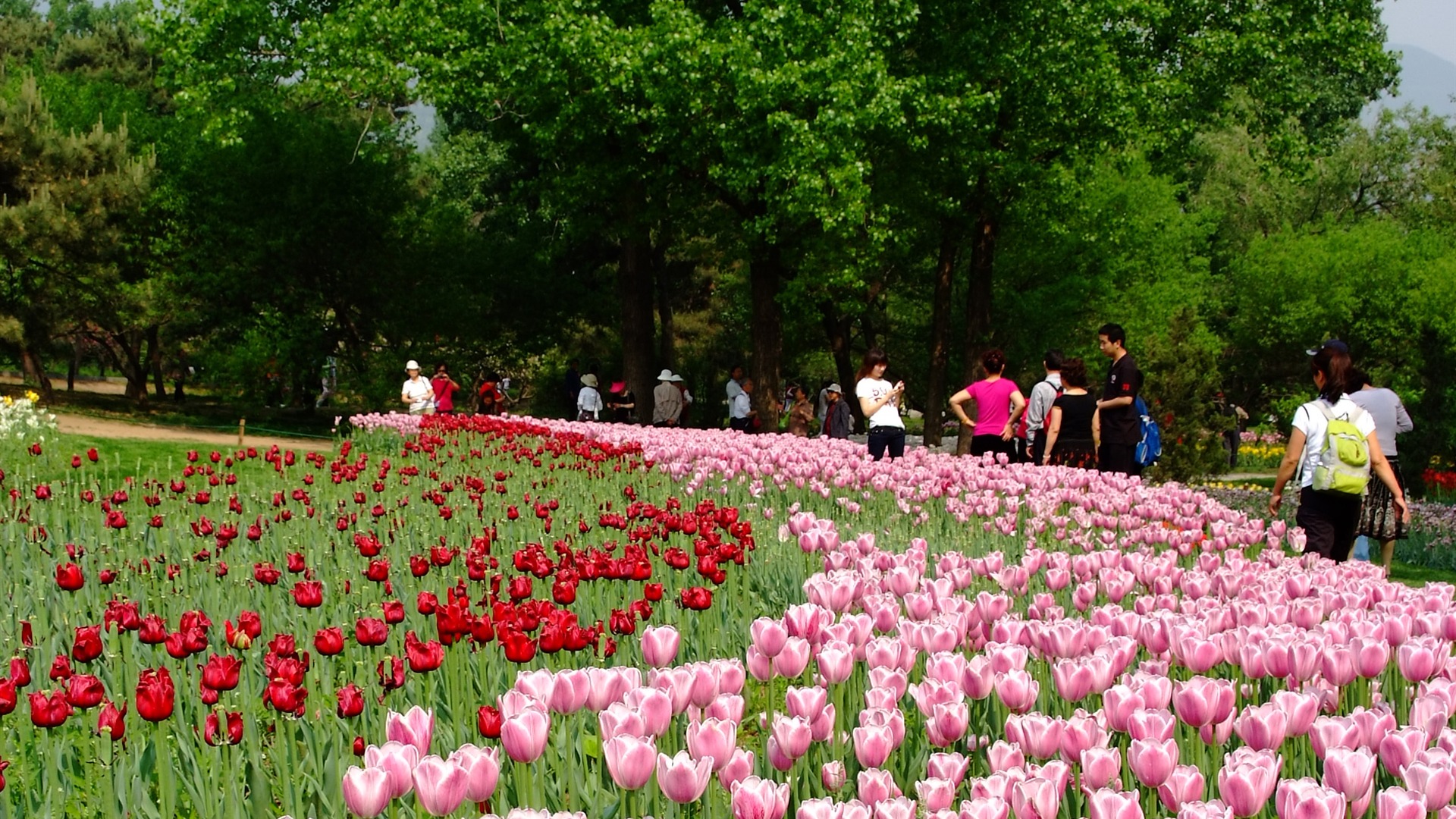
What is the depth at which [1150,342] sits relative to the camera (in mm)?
20234

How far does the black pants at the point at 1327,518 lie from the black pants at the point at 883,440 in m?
5.14

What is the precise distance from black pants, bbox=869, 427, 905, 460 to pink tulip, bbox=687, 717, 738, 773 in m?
10.4

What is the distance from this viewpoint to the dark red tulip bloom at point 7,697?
3.48m

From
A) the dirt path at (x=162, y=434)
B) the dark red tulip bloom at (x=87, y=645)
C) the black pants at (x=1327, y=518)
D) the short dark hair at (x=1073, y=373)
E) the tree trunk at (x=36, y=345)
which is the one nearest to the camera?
the dark red tulip bloom at (x=87, y=645)

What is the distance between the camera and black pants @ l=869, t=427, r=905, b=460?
13.4 metres

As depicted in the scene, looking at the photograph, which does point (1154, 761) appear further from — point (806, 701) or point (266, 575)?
point (266, 575)

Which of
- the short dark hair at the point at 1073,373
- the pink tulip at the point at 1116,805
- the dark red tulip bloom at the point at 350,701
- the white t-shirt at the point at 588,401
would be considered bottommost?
the dark red tulip bloom at the point at 350,701

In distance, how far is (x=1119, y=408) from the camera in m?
11.6

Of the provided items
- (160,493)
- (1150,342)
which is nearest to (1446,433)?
(1150,342)

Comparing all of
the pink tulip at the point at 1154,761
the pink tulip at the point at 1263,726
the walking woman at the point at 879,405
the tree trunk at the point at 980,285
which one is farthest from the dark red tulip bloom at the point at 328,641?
the tree trunk at the point at 980,285

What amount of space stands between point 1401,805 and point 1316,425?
6255 mm

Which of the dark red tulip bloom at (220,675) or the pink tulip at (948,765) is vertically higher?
the pink tulip at (948,765)

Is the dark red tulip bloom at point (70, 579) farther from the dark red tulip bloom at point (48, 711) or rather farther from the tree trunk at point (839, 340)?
the tree trunk at point (839, 340)

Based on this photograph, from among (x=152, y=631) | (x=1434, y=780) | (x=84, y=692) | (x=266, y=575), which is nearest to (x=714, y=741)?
(x=1434, y=780)
